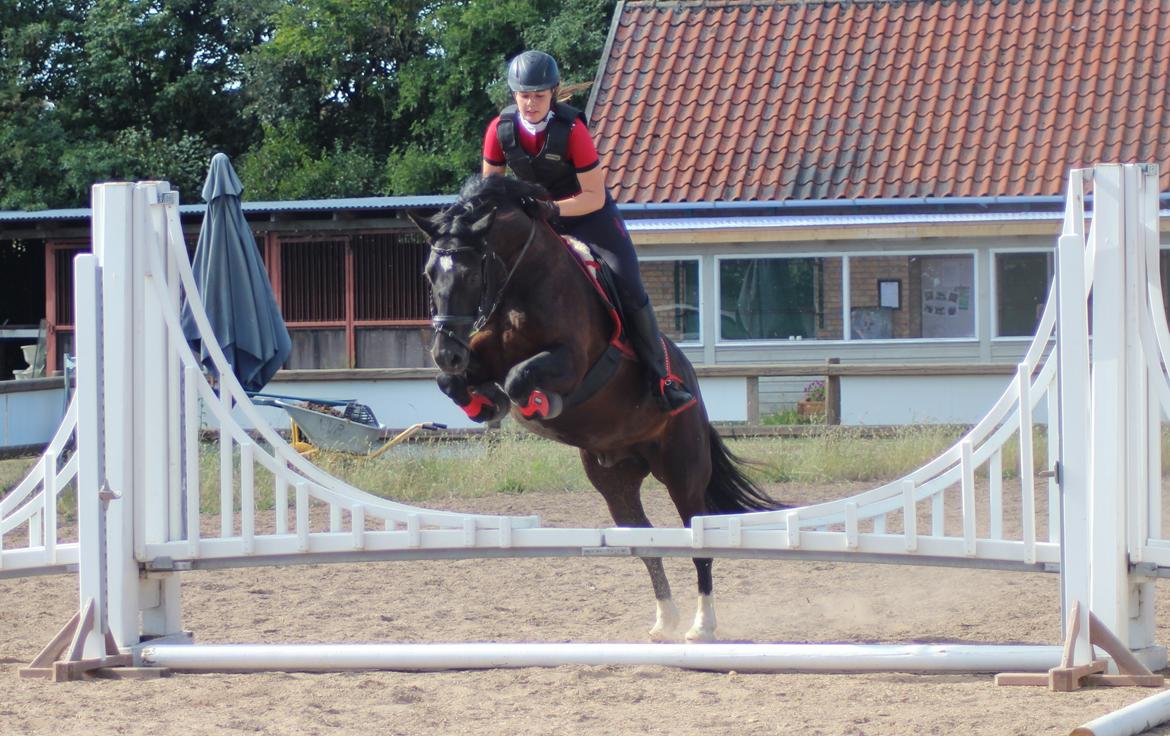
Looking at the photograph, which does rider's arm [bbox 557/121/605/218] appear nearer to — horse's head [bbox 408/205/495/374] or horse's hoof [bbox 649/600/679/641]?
horse's head [bbox 408/205/495/374]

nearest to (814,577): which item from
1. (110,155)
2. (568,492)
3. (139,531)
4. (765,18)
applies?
(568,492)

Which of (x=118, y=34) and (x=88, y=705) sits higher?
(x=118, y=34)

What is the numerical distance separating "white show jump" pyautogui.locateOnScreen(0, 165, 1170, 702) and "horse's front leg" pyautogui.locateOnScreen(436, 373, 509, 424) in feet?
1.72

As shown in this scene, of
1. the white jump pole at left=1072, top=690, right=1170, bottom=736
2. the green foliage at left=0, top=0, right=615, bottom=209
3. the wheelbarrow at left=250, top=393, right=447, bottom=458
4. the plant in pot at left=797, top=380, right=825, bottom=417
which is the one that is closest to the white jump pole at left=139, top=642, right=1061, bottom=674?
the white jump pole at left=1072, top=690, right=1170, bottom=736

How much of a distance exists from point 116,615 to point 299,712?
3.90ft

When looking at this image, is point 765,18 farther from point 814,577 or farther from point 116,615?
point 116,615

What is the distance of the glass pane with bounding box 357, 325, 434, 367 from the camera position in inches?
771

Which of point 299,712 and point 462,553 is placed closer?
point 299,712

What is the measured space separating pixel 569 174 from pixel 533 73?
0.62 meters

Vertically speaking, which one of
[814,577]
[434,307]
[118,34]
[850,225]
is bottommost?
[814,577]

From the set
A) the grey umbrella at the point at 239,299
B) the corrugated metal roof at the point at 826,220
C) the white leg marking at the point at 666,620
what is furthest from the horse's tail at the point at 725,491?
the corrugated metal roof at the point at 826,220

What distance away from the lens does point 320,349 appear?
19766 millimetres

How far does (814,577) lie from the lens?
7938 mm

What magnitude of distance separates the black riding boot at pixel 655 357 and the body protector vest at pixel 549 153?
0.65 metres
